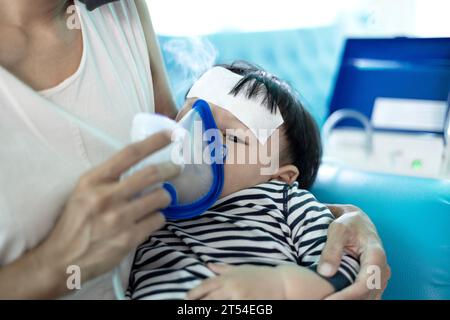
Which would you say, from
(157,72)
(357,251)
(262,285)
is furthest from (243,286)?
(157,72)

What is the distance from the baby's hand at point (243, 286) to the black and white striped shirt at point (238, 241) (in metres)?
0.04

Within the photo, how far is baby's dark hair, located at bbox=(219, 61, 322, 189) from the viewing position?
1.03 metres

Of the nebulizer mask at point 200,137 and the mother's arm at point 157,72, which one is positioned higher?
the mother's arm at point 157,72

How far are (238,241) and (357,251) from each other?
234mm

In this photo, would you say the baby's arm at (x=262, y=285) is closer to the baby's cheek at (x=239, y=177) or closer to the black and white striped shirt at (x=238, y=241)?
the black and white striped shirt at (x=238, y=241)

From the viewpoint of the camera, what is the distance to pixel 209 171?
93cm

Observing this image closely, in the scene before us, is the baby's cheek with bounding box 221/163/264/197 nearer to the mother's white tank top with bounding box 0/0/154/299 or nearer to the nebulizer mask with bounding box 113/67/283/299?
the nebulizer mask with bounding box 113/67/283/299

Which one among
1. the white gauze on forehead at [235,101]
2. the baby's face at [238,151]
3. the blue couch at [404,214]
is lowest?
the blue couch at [404,214]

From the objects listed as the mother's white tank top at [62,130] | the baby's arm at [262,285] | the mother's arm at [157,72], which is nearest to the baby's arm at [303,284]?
the baby's arm at [262,285]

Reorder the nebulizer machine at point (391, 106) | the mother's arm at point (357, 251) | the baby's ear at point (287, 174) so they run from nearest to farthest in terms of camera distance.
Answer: the mother's arm at point (357, 251) < the baby's ear at point (287, 174) < the nebulizer machine at point (391, 106)

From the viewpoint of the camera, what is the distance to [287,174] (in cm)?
113

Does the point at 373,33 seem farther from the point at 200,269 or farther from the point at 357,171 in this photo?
the point at 200,269

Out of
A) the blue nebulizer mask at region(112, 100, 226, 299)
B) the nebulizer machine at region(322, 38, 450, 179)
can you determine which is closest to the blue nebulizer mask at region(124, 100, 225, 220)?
the blue nebulizer mask at region(112, 100, 226, 299)

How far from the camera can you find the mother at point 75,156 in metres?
0.70
